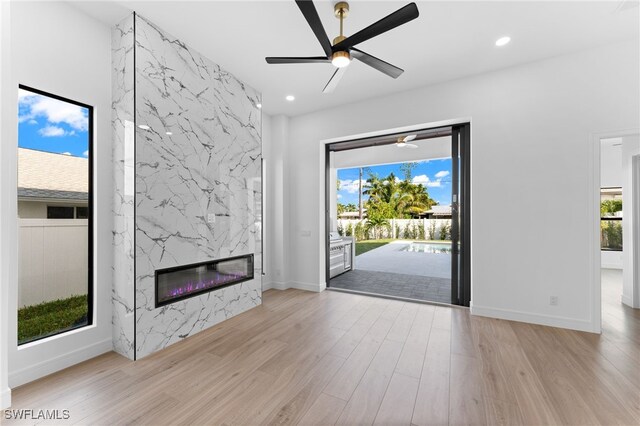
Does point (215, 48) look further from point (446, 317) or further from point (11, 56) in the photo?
point (446, 317)

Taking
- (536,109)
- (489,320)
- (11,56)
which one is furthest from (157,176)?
(536,109)

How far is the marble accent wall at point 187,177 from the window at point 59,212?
24.1 inches

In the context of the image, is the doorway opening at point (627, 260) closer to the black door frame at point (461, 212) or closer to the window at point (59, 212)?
the black door frame at point (461, 212)

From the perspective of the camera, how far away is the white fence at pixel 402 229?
1067cm

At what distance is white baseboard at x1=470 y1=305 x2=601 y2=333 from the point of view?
3.04 meters

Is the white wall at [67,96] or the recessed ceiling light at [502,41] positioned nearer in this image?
the white wall at [67,96]

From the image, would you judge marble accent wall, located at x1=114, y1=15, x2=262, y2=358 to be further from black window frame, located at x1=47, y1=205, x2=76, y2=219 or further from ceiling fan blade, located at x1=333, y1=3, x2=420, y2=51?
ceiling fan blade, located at x1=333, y1=3, x2=420, y2=51

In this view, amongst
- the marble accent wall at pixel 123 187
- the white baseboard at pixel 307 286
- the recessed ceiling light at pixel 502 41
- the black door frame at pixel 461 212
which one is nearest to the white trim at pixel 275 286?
the white baseboard at pixel 307 286

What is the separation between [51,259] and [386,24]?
3.49 metres

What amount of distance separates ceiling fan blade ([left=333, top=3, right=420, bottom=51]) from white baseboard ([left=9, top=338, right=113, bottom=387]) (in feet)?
11.7

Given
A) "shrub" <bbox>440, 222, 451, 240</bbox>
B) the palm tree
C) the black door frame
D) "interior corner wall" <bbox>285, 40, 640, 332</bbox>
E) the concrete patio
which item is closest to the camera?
"interior corner wall" <bbox>285, 40, 640, 332</bbox>

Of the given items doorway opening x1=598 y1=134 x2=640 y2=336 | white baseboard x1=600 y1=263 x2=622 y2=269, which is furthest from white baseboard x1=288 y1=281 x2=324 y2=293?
white baseboard x1=600 y1=263 x2=622 y2=269

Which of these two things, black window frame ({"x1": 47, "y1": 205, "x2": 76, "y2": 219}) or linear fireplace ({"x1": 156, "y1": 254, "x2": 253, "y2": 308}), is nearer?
black window frame ({"x1": 47, "y1": 205, "x2": 76, "y2": 219})

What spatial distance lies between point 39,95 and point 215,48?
1697mm
